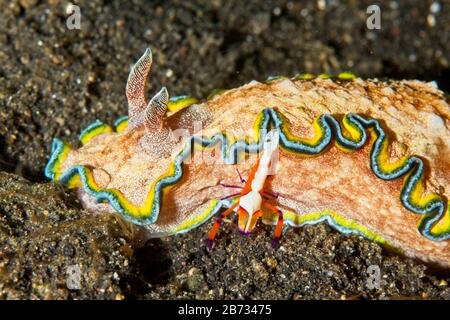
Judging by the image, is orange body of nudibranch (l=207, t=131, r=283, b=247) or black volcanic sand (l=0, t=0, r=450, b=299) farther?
orange body of nudibranch (l=207, t=131, r=283, b=247)

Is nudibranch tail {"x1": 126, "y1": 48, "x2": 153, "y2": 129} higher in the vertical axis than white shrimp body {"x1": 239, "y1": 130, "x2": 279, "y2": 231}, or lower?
higher

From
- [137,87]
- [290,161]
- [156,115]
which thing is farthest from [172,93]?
[290,161]

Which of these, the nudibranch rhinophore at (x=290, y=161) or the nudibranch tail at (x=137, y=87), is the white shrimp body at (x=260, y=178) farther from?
the nudibranch tail at (x=137, y=87)

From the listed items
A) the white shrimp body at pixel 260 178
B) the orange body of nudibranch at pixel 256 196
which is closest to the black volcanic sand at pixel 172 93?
the orange body of nudibranch at pixel 256 196

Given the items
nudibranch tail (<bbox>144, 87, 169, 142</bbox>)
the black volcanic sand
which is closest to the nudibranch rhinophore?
nudibranch tail (<bbox>144, 87, 169, 142</bbox>)

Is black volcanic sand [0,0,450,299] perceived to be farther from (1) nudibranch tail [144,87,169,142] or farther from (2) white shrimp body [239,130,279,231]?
(1) nudibranch tail [144,87,169,142]
